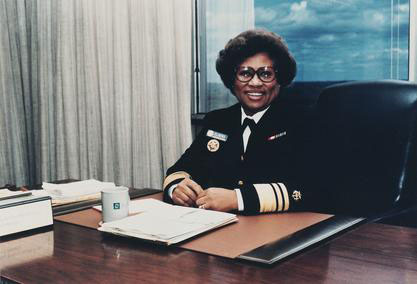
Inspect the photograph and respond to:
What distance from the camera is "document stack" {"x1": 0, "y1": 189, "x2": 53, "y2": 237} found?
1.19 metres

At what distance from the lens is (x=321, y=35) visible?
278 cm

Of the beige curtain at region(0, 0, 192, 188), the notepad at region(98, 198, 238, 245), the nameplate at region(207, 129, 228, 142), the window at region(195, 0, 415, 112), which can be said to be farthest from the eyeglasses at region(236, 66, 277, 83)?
the beige curtain at region(0, 0, 192, 188)

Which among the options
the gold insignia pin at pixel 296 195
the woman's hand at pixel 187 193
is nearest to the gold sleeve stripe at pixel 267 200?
the gold insignia pin at pixel 296 195

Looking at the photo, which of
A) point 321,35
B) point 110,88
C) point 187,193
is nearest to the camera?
point 187,193

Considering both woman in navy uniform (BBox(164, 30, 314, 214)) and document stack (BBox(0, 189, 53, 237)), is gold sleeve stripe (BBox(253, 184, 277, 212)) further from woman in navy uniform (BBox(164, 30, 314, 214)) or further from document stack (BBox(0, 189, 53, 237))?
document stack (BBox(0, 189, 53, 237))

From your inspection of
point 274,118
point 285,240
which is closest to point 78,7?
point 274,118

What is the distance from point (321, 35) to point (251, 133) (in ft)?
4.22

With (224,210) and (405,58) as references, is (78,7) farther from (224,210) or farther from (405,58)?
(224,210)

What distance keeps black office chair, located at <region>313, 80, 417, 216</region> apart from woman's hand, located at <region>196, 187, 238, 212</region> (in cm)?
33

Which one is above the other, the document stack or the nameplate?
the nameplate

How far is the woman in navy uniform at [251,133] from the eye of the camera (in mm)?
1695

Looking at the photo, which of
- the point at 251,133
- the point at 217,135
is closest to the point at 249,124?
the point at 251,133

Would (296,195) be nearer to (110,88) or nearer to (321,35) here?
(321,35)

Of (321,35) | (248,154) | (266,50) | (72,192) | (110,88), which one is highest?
(321,35)
